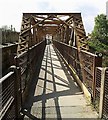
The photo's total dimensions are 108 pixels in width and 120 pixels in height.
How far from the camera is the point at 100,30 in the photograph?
175 feet

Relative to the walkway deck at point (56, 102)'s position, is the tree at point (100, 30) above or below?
above

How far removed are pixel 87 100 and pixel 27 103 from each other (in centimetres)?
163

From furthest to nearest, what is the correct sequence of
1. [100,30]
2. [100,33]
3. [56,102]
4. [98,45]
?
1. [100,30]
2. [100,33]
3. [98,45]
4. [56,102]

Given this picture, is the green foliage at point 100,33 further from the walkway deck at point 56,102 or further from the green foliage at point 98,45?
the walkway deck at point 56,102

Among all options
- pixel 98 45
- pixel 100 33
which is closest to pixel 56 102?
pixel 98 45

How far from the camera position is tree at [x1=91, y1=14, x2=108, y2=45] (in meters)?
51.6

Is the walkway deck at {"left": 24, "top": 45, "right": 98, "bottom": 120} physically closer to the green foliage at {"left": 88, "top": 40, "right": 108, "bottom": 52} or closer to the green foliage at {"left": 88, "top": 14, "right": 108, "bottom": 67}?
the green foliage at {"left": 88, "top": 40, "right": 108, "bottom": 52}

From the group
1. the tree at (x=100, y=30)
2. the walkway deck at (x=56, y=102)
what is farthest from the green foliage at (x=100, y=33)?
the walkway deck at (x=56, y=102)

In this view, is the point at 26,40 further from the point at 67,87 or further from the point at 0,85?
the point at 0,85

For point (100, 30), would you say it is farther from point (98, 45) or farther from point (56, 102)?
point (56, 102)

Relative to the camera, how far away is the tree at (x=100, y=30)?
51562 mm

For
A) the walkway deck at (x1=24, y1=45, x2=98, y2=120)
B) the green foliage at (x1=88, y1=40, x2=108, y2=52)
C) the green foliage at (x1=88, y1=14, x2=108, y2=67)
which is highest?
the green foliage at (x1=88, y1=14, x2=108, y2=67)

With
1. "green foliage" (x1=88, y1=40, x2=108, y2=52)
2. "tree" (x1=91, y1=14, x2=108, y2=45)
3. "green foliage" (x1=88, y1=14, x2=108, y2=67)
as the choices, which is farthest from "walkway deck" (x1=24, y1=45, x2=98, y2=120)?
"tree" (x1=91, y1=14, x2=108, y2=45)

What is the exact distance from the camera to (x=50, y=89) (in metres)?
8.55
